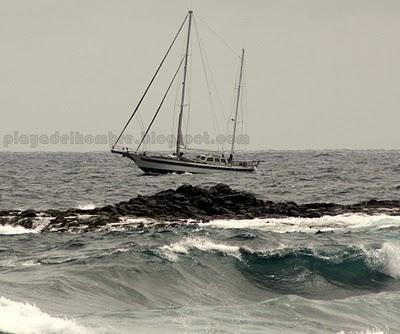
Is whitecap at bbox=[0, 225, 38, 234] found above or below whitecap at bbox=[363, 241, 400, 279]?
below

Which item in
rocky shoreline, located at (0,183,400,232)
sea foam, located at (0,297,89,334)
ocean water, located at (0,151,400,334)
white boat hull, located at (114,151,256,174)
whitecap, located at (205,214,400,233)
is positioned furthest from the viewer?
white boat hull, located at (114,151,256,174)

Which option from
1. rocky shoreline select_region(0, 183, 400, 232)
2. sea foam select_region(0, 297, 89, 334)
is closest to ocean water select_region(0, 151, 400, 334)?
sea foam select_region(0, 297, 89, 334)

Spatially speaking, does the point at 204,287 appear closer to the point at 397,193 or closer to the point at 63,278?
the point at 63,278

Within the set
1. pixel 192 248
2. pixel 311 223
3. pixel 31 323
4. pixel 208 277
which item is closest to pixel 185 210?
pixel 311 223

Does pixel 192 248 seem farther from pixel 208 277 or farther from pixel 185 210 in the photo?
pixel 185 210

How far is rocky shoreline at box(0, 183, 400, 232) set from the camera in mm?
34062

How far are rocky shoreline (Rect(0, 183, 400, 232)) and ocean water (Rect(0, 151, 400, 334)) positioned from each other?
4.90 feet

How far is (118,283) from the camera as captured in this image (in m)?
21.5

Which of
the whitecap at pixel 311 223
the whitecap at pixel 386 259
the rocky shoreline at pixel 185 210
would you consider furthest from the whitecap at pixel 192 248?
the rocky shoreline at pixel 185 210

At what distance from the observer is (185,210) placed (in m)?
38.2

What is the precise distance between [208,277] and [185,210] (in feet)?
50.3

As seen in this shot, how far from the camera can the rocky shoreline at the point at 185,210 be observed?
34062mm

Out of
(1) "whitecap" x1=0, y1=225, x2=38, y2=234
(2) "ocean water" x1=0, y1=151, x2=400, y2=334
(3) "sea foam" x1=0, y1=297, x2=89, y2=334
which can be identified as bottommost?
(1) "whitecap" x1=0, y1=225, x2=38, y2=234

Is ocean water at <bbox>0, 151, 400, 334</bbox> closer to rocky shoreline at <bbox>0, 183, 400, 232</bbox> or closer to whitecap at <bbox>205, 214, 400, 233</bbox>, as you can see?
whitecap at <bbox>205, 214, 400, 233</bbox>
